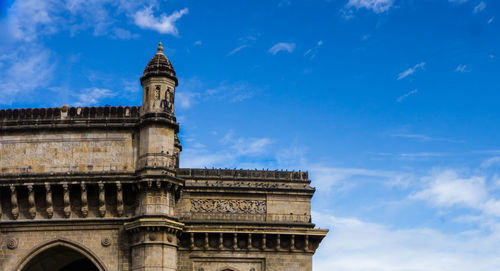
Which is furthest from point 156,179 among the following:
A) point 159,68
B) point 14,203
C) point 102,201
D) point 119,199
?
point 14,203

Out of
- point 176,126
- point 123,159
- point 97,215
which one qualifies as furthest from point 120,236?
point 176,126

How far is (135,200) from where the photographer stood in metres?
28.4

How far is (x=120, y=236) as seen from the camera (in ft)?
92.0

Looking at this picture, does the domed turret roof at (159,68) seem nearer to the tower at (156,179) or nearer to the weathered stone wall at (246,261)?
the tower at (156,179)

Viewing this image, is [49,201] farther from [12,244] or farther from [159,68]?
[159,68]

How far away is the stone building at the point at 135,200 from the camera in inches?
1099

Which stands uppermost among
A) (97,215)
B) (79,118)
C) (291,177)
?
(79,118)

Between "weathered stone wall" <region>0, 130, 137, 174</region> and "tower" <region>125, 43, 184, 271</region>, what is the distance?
2.58ft

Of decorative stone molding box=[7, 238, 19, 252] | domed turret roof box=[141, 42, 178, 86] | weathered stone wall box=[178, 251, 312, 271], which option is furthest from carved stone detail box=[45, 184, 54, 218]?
domed turret roof box=[141, 42, 178, 86]

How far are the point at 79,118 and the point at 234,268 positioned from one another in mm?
9137

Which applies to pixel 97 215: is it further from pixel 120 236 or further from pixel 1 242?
pixel 1 242

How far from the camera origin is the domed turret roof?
29594 mm

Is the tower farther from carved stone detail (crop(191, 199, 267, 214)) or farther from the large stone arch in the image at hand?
the large stone arch

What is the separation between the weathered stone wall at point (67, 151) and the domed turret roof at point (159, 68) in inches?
107
